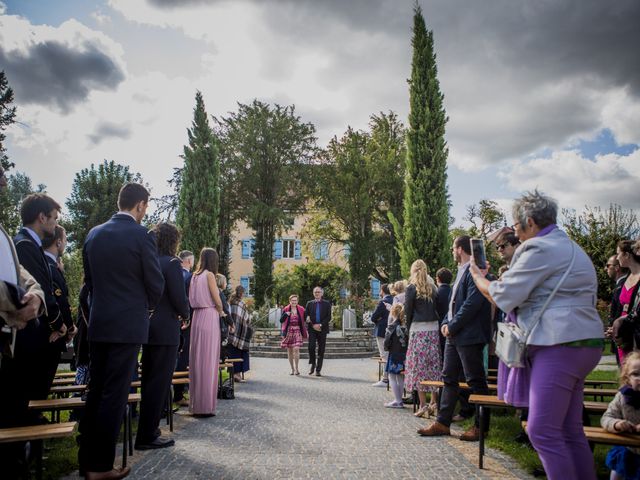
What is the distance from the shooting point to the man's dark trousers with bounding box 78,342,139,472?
4.21m

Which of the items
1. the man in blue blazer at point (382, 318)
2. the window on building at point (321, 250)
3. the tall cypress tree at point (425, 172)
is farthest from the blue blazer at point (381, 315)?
the window on building at point (321, 250)

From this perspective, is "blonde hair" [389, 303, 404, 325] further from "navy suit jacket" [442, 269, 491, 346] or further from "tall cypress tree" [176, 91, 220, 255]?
"tall cypress tree" [176, 91, 220, 255]

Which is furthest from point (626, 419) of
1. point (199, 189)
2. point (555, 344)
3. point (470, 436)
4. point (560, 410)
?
point (199, 189)

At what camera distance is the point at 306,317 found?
1466 cm

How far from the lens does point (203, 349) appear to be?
729cm

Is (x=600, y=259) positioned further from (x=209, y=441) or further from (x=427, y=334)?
(x=209, y=441)

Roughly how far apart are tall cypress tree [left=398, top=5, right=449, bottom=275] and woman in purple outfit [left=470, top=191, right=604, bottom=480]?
2065cm

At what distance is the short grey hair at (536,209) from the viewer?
11.9ft

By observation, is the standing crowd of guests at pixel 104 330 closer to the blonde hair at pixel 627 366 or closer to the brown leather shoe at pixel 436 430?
the brown leather shoe at pixel 436 430

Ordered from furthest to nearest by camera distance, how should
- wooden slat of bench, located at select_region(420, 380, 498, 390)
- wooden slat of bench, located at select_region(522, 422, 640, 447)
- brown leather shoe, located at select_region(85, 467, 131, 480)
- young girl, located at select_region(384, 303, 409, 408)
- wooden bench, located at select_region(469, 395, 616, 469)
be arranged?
young girl, located at select_region(384, 303, 409, 408) → wooden slat of bench, located at select_region(420, 380, 498, 390) → wooden bench, located at select_region(469, 395, 616, 469) → brown leather shoe, located at select_region(85, 467, 131, 480) → wooden slat of bench, located at select_region(522, 422, 640, 447)

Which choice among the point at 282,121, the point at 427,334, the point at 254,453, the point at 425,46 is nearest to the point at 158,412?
the point at 254,453

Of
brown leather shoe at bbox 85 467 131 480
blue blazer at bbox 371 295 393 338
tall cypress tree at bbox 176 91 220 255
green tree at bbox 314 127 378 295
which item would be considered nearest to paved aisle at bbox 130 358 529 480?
brown leather shoe at bbox 85 467 131 480

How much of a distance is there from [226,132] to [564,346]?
1456 inches

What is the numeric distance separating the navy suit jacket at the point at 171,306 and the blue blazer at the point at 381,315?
6.89 metres
